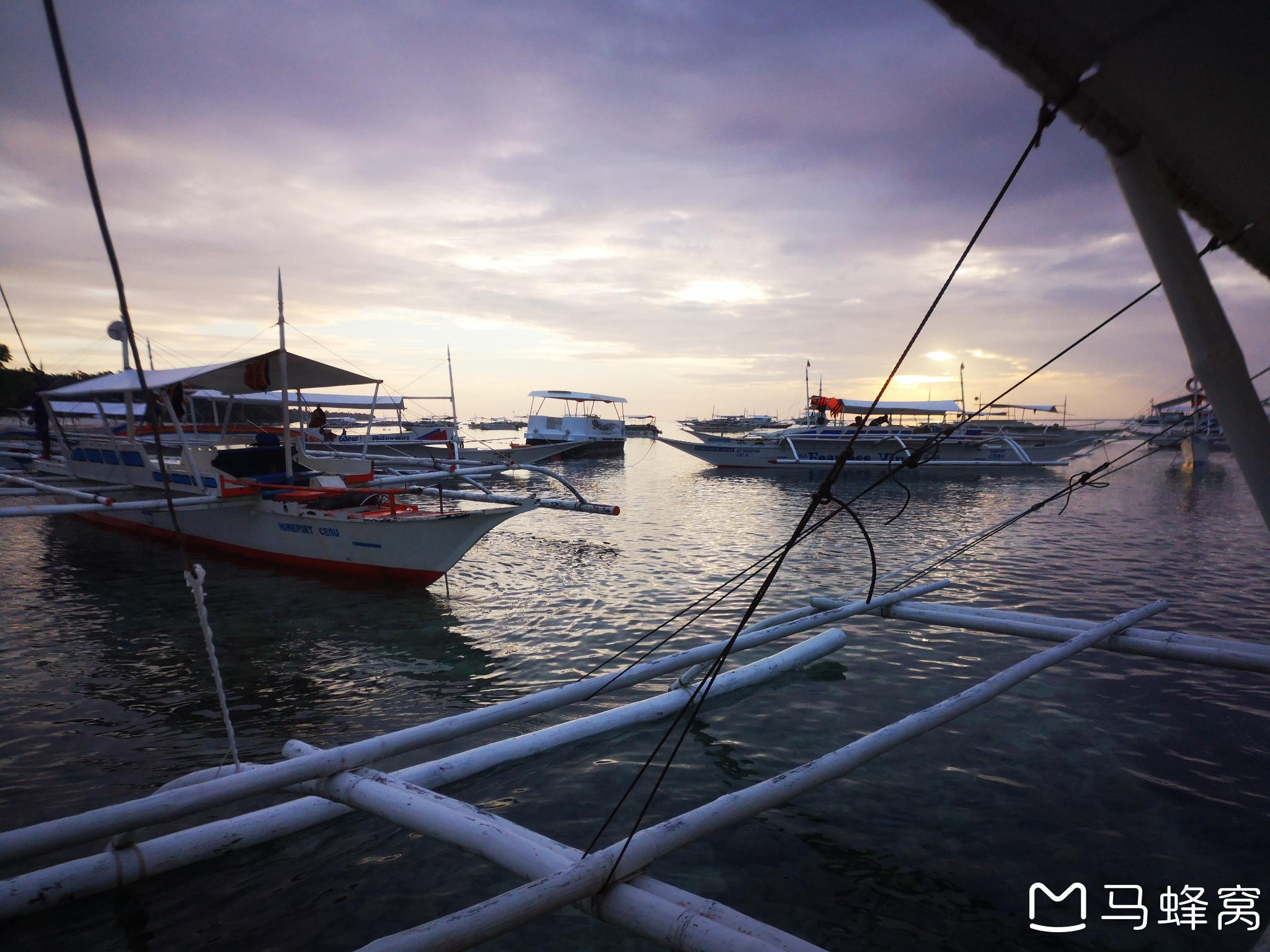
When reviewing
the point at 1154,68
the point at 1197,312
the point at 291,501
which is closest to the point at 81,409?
the point at 291,501

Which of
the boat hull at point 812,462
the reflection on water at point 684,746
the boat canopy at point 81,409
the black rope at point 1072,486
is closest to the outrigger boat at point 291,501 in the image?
the reflection on water at point 684,746

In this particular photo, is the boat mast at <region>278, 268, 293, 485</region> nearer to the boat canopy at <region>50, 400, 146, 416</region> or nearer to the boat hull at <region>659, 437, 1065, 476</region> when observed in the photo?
the boat canopy at <region>50, 400, 146, 416</region>

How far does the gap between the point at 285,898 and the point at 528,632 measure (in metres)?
5.57

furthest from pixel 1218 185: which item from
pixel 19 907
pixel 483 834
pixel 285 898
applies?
pixel 19 907

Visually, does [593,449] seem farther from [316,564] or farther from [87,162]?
[87,162]

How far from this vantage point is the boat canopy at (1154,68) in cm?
244

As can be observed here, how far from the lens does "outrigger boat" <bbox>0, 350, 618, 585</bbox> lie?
11570mm

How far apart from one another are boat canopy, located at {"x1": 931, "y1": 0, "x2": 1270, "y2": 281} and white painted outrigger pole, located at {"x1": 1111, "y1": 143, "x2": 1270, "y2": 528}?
22 centimetres

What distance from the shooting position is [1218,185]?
3412mm

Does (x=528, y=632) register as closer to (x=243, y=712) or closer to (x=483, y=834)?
(x=243, y=712)

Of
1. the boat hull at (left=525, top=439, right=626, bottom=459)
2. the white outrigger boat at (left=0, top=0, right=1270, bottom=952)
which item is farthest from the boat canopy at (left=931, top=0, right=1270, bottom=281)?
the boat hull at (left=525, top=439, right=626, bottom=459)

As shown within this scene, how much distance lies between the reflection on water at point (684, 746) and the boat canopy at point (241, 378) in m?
3.88

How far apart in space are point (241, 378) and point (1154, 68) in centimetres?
1552

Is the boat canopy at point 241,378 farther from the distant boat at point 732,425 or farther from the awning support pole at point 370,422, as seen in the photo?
the distant boat at point 732,425
